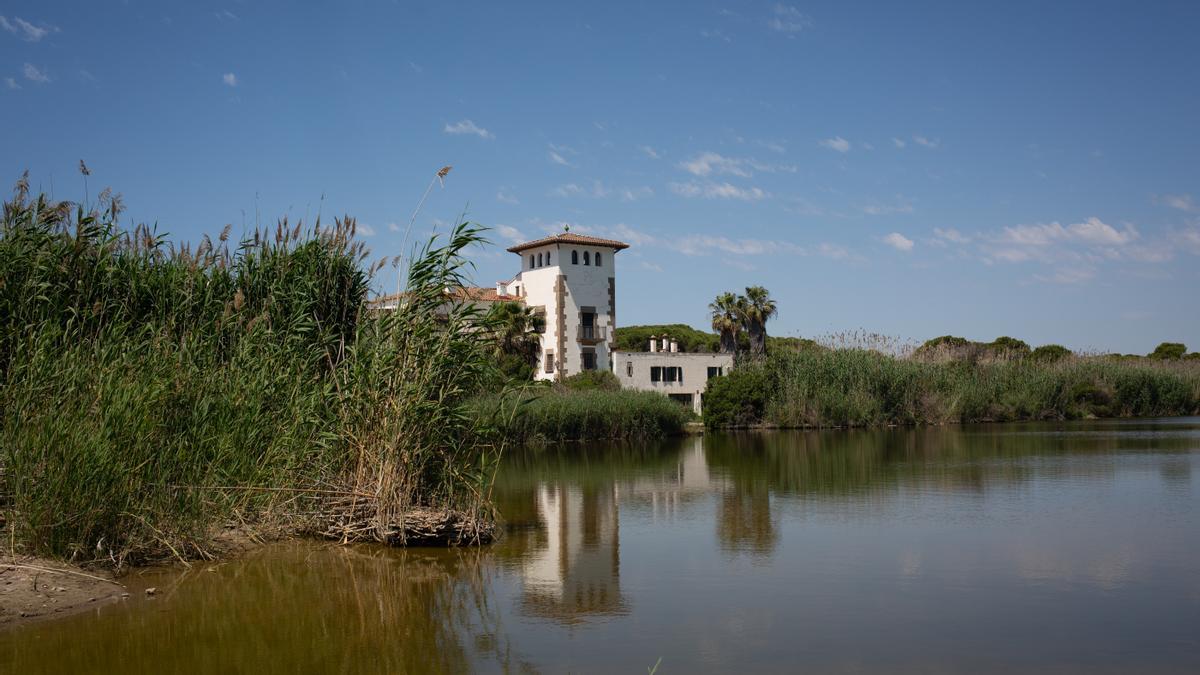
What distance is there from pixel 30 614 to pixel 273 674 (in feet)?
8.60

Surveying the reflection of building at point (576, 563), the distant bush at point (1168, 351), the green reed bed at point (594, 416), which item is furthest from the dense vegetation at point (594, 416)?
the distant bush at point (1168, 351)

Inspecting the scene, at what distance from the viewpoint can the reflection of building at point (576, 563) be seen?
959 cm

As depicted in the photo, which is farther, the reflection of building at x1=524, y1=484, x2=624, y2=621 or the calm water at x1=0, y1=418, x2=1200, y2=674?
the reflection of building at x1=524, y1=484, x2=624, y2=621

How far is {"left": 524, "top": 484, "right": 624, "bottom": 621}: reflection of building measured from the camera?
9.59 meters

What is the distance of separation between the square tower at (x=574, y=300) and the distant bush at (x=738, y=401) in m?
15.1

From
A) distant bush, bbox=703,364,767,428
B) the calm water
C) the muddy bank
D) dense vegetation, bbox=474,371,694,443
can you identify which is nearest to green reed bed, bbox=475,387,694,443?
dense vegetation, bbox=474,371,694,443

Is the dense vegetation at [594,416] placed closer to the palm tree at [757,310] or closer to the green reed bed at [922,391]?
the green reed bed at [922,391]

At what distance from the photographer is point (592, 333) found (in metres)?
60.2

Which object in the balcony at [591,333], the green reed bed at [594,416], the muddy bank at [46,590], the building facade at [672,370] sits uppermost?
the balcony at [591,333]

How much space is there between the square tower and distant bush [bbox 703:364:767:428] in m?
15.1

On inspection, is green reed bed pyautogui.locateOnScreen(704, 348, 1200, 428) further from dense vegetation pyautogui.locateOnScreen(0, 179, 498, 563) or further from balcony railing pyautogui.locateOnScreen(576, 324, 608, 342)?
dense vegetation pyautogui.locateOnScreen(0, 179, 498, 563)

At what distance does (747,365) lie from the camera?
155 ft

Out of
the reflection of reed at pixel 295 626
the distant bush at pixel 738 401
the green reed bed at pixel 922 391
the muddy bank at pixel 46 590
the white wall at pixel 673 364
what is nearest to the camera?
the reflection of reed at pixel 295 626

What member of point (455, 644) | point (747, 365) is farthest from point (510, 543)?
point (747, 365)
